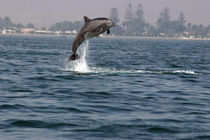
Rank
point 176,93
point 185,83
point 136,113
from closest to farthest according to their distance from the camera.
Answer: point 136,113 < point 176,93 < point 185,83

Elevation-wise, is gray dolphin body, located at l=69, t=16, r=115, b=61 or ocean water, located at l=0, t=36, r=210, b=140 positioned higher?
gray dolphin body, located at l=69, t=16, r=115, b=61

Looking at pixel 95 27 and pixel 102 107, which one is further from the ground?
pixel 95 27

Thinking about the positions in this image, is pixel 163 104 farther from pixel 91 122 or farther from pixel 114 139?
pixel 114 139

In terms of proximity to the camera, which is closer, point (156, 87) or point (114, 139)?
point (114, 139)

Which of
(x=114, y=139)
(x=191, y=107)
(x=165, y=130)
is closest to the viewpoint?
(x=114, y=139)

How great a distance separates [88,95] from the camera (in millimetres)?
15867

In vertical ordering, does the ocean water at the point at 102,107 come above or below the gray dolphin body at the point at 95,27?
below

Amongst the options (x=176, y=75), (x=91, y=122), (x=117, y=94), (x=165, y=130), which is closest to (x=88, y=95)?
(x=117, y=94)

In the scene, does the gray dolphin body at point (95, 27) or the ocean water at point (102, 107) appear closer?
the ocean water at point (102, 107)

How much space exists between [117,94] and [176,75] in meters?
8.31

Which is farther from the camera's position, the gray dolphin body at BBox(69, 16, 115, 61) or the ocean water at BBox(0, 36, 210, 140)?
the gray dolphin body at BBox(69, 16, 115, 61)

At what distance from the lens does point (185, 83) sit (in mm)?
20422

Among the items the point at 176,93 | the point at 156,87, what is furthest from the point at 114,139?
the point at 156,87

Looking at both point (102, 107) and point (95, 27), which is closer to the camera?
point (102, 107)
